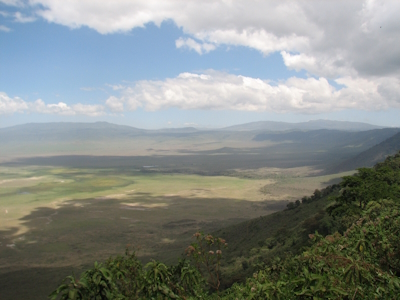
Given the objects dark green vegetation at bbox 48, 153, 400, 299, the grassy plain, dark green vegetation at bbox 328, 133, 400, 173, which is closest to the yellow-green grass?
the grassy plain

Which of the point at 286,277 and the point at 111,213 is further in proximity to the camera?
the point at 111,213

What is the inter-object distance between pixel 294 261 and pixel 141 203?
175 feet

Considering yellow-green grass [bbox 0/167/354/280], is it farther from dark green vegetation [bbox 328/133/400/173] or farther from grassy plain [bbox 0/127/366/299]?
dark green vegetation [bbox 328/133/400/173]

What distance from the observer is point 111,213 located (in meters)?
52.0

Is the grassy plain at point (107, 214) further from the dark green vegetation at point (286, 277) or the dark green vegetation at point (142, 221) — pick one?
the dark green vegetation at point (286, 277)

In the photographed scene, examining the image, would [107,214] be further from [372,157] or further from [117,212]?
[372,157]

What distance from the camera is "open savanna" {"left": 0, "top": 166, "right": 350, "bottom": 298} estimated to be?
3219 centimetres

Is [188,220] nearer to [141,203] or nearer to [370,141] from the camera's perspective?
[141,203]

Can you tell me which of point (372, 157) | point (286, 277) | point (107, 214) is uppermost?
point (286, 277)

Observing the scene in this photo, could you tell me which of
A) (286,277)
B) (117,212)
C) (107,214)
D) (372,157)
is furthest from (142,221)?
(372,157)

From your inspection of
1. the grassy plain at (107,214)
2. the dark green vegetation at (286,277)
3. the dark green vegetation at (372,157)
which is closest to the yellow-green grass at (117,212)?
the grassy plain at (107,214)

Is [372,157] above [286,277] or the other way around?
the other way around

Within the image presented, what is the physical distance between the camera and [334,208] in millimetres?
20734

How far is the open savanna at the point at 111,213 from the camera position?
32188mm
